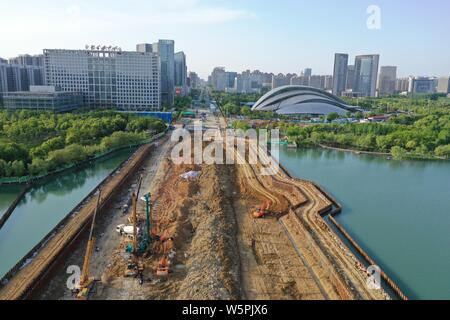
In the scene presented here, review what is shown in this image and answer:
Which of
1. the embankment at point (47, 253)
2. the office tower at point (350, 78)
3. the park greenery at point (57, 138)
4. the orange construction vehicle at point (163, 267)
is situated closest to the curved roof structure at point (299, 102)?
the park greenery at point (57, 138)

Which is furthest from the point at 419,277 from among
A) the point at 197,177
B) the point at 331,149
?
the point at 331,149

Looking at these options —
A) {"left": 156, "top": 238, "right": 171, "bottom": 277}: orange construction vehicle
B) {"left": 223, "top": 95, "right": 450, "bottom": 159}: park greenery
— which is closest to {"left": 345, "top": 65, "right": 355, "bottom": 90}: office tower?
{"left": 223, "top": 95, "right": 450, "bottom": 159}: park greenery

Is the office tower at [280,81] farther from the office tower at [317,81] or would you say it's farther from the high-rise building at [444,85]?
the high-rise building at [444,85]

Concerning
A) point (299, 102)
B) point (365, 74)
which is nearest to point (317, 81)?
point (365, 74)

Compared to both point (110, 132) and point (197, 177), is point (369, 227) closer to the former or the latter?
point (197, 177)
